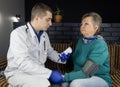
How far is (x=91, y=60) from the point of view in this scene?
239 centimetres

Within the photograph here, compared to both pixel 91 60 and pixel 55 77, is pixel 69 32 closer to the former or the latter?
pixel 91 60

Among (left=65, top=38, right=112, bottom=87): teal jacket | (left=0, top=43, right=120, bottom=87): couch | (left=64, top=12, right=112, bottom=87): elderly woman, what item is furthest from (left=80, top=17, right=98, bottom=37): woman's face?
(left=0, top=43, right=120, bottom=87): couch

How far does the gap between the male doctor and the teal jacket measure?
15 centimetres

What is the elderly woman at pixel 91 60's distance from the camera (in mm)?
2348

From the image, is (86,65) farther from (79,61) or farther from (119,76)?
(119,76)

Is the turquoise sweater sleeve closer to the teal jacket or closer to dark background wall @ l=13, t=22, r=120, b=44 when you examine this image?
the teal jacket

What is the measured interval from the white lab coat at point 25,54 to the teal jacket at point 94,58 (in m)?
0.26

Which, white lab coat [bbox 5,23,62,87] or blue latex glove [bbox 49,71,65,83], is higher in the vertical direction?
white lab coat [bbox 5,23,62,87]

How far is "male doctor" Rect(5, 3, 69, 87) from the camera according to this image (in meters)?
2.26

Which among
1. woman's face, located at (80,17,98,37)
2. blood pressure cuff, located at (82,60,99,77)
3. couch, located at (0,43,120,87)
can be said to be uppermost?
woman's face, located at (80,17,98,37)

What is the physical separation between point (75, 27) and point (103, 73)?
71.4 inches

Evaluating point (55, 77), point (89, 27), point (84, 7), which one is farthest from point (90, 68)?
point (84, 7)

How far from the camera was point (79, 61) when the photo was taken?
2.64 metres

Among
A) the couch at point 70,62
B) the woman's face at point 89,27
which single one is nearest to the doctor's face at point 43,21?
the woman's face at point 89,27
